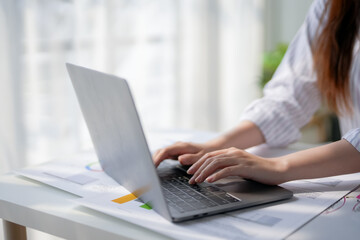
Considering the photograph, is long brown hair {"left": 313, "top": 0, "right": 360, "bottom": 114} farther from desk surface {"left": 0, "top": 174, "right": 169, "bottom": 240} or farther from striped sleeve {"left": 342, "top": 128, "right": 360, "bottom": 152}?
desk surface {"left": 0, "top": 174, "right": 169, "bottom": 240}

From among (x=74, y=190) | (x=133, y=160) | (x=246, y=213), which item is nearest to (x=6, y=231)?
(x=74, y=190)

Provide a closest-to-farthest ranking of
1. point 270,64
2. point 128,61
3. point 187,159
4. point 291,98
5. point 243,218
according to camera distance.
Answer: point 243,218 → point 187,159 → point 291,98 → point 128,61 → point 270,64

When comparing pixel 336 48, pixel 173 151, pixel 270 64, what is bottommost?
pixel 270 64

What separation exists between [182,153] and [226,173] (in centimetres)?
20

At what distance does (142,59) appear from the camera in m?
2.24

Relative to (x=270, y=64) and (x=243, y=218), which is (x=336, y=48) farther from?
(x=270, y=64)

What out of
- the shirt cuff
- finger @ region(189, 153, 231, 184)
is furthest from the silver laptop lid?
the shirt cuff

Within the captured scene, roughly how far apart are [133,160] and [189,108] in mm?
1893

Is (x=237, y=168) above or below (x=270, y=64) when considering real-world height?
above

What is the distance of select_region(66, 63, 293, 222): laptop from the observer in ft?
2.18

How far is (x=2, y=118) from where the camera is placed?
5.18ft

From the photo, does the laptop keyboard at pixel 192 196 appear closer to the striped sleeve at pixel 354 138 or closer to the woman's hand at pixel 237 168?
the woman's hand at pixel 237 168

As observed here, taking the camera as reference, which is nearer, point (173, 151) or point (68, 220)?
point (68, 220)

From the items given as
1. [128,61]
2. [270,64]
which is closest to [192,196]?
[128,61]
